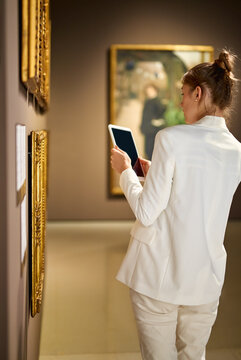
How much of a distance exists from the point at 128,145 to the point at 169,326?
0.94 metres

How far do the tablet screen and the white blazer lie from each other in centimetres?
37

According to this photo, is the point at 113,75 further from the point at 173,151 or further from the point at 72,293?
the point at 173,151

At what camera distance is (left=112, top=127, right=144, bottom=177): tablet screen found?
8.56 ft

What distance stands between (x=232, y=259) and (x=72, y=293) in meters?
2.46

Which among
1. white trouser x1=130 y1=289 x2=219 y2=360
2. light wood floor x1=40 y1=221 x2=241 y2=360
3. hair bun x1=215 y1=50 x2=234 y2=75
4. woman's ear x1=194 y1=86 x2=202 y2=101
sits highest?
hair bun x1=215 y1=50 x2=234 y2=75

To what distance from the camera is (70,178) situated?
941cm

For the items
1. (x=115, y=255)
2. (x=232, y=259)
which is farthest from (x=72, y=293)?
(x=232, y=259)

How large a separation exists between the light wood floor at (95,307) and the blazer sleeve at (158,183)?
6.02 feet

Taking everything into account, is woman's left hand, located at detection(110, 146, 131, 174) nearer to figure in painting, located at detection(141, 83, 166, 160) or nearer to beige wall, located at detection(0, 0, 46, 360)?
beige wall, located at detection(0, 0, 46, 360)

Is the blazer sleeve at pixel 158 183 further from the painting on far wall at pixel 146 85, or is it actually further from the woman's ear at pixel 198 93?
the painting on far wall at pixel 146 85

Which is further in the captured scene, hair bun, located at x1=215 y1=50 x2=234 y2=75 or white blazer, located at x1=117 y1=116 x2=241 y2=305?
hair bun, located at x1=215 y1=50 x2=234 y2=75

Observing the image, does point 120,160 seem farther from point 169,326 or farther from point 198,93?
point 169,326

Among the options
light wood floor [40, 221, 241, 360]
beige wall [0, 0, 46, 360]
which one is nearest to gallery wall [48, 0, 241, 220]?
light wood floor [40, 221, 241, 360]

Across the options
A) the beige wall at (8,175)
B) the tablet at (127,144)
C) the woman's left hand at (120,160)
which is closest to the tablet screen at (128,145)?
the tablet at (127,144)
